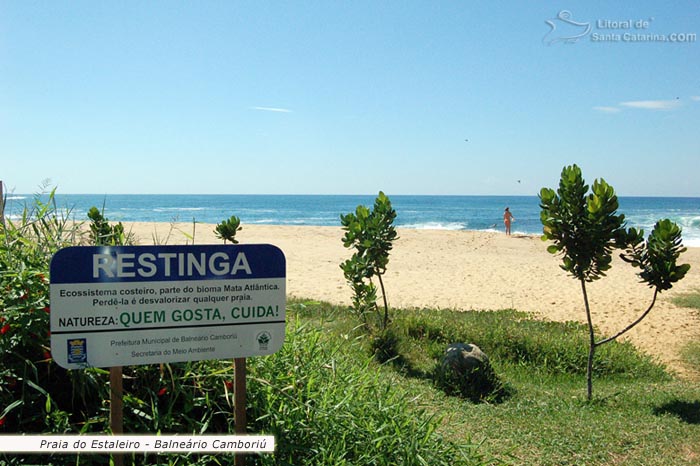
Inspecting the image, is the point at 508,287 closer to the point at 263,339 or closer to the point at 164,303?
the point at 263,339

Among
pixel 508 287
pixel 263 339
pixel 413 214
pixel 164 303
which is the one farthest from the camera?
pixel 413 214

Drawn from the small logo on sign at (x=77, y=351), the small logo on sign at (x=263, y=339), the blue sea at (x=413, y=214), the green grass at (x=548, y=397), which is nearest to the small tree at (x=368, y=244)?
the green grass at (x=548, y=397)

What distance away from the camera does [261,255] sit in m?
2.85

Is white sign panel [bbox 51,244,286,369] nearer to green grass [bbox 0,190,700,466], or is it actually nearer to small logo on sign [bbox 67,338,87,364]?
small logo on sign [bbox 67,338,87,364]

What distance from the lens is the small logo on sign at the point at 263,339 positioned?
2.84 meters

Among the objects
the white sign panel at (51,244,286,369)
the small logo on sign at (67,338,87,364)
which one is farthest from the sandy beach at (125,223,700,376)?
the small logo on sign at (67,338,87,364)

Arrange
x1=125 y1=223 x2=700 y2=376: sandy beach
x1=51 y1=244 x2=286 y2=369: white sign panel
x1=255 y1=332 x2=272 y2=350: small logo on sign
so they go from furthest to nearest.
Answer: x1=125 y1=223 x2=700 y2=376: sandy beach
x1=255 y1=332 x2=272 y2=350: small logo on sign
x1=51 y1=244 x2=286 y2=369: white sign panel

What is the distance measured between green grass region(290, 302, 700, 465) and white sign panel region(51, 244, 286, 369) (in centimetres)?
147

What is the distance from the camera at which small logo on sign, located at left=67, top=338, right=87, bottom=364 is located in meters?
2.53

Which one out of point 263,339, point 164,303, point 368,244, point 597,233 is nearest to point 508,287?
point 368,244

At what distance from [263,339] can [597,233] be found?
14.0ft

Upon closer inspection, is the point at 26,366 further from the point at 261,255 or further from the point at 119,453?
the point at 261,255

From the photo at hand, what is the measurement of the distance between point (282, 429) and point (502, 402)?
347 cm

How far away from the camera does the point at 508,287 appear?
13.8m
